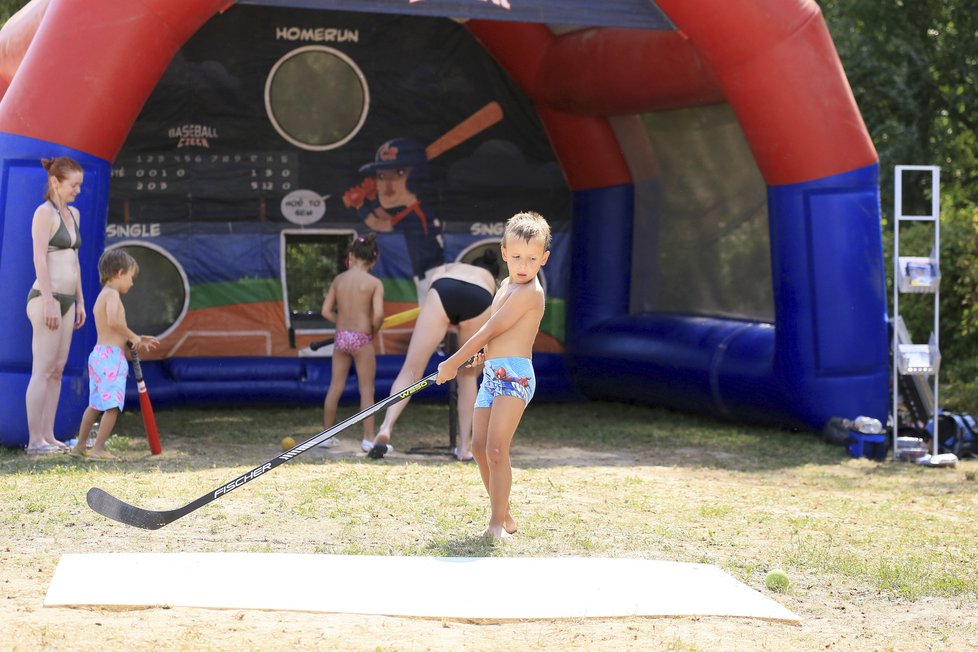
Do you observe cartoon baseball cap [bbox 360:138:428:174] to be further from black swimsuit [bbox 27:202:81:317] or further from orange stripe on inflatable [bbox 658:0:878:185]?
black swimsuit [bbox 27:202:81:317]

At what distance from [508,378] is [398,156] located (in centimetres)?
639

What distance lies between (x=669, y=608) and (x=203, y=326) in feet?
24.2

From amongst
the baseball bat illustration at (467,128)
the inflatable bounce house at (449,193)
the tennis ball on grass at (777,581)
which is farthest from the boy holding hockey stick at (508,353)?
the baseball bat illustration at (467,128)

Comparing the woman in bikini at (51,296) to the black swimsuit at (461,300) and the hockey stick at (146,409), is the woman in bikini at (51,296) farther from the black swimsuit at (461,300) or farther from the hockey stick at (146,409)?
the black swimsuit at (461,300)

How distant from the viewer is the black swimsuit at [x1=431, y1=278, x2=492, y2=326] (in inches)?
298

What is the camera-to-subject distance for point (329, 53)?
11.0m

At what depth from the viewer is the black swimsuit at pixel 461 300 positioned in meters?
7.56

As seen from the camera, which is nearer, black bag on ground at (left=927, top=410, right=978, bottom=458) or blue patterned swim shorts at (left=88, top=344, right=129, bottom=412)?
blue patterned swim shorts at (left=88, top=344, right=129, bottom=412)

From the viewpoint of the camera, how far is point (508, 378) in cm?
512

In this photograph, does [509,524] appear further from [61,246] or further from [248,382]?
[248,382]

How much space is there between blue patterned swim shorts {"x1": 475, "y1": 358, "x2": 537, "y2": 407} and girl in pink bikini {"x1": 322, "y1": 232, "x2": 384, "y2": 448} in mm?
3315

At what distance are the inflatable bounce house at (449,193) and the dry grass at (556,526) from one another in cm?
164

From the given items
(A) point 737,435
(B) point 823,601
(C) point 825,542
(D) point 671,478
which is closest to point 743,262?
(A) point 737,435

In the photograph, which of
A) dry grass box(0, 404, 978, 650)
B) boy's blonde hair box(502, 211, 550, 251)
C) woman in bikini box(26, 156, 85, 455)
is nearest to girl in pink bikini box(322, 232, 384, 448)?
dry grass box(0, 404, 978, 650)
